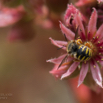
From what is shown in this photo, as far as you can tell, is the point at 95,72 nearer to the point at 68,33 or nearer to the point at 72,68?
the point at 72,68

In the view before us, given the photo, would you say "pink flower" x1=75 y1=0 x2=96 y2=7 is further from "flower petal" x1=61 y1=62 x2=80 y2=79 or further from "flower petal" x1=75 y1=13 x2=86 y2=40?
"flower petal" x1=61 y1=62 x2=80 y2=79

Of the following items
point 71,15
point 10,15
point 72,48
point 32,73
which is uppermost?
point 10,15

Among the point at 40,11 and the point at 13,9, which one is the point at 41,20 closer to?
the point at 40,11

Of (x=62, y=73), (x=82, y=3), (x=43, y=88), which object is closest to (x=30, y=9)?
(x=82, y=3)

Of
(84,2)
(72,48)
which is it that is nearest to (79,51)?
(72,48)

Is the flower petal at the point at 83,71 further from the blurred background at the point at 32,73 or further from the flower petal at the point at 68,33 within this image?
the blurred background at the point at 32,73
